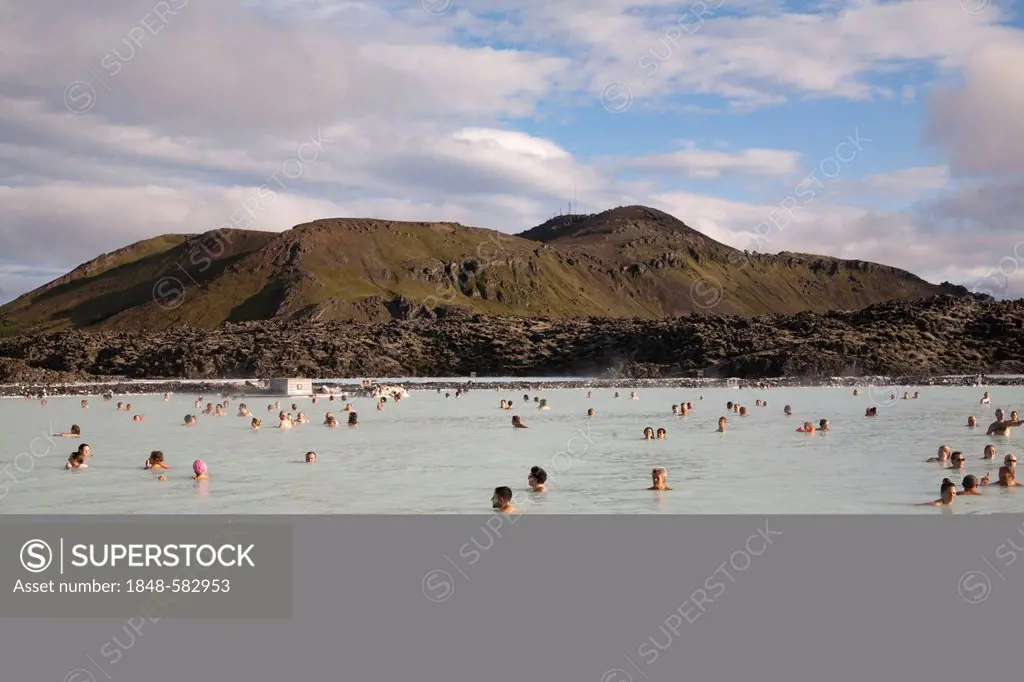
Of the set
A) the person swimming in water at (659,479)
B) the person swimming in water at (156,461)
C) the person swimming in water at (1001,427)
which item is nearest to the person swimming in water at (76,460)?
the person swimming in water at (156,461)

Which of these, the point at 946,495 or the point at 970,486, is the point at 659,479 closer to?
the point at 946,495

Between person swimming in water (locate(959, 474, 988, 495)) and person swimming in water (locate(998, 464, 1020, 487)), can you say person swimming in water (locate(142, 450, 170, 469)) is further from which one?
person swimming in water (locate(998, 464, 1020, 487))

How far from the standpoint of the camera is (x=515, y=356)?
89.9 meters

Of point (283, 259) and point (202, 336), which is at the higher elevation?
point (283, 259)


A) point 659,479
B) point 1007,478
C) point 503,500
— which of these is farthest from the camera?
point 659,479

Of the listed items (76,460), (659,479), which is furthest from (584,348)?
(659,479)

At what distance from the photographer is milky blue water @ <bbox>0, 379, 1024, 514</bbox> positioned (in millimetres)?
18891
